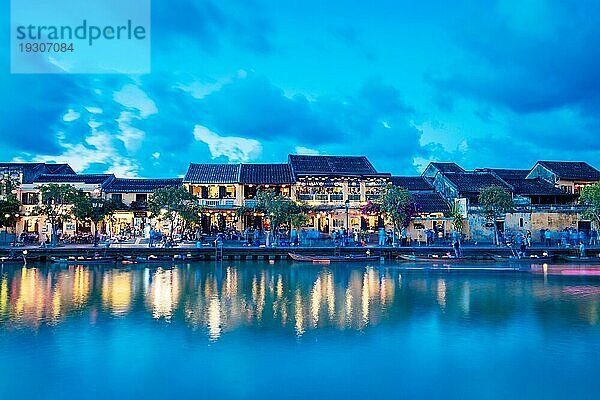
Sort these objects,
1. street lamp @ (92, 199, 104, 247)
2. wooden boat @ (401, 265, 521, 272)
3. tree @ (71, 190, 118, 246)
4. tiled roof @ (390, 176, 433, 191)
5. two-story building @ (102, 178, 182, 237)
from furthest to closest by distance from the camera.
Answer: tiled roof @ (390, 176, 433, 191) < two-story building @ (102, 178, 182, 237) < street lamp @ (92, 199, 104, 247) < tree @ (71, 190, 118, 246) < wooden boat @ (401, 265, 521, 272)

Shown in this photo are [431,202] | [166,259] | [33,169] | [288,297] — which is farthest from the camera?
[33,169]

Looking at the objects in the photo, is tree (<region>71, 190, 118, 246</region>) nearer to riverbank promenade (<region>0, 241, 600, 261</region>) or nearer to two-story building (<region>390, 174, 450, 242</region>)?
riverbank promenade (<region>0, 241, 600, 261</region>)

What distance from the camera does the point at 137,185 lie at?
5450 centimetres

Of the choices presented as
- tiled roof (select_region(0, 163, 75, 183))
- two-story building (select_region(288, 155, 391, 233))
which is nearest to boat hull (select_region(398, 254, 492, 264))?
two-story building (select_region(288, 155, 391, 233))

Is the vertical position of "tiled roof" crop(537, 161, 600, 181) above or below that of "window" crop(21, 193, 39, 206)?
above

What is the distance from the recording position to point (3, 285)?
29.8 m

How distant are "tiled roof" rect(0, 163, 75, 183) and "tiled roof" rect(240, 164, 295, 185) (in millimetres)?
22116

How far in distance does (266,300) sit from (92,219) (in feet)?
90.2

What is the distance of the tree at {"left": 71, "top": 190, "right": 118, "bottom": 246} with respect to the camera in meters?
44.0

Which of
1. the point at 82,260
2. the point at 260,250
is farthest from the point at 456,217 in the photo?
the point at 82,260

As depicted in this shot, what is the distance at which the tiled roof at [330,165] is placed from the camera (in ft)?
173

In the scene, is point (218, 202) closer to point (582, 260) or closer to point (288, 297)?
point (288, 297)

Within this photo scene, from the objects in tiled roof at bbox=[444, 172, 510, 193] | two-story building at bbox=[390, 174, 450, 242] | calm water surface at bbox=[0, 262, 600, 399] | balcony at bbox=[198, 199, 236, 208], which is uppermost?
tiled roof at bbox=[444, 172, 510, 193]

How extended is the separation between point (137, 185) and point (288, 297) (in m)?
33.9
